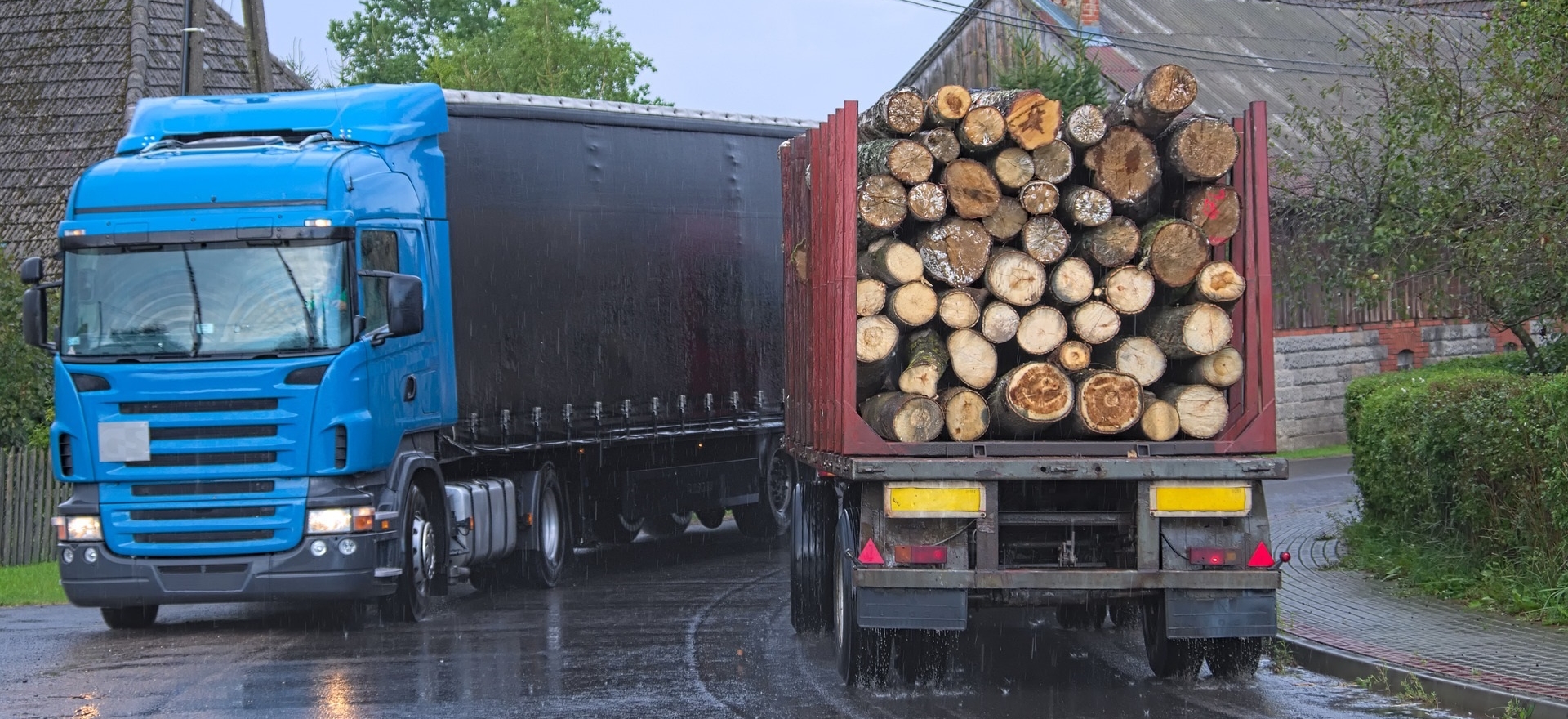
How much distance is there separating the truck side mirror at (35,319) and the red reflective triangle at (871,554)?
6.00 metres

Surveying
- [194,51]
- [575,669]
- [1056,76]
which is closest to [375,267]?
[575,669]

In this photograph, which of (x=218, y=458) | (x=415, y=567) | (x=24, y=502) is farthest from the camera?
(x=24, y=502)

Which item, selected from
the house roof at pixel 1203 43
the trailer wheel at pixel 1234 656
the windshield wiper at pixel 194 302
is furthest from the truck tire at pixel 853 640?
the house roof at pixel 1203 43

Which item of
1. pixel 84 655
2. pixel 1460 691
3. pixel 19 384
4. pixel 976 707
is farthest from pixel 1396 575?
pixel 19 384

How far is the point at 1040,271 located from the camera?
916cm

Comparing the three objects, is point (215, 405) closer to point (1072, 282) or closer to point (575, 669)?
point (575, 669)

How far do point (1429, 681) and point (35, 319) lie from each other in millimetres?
8855

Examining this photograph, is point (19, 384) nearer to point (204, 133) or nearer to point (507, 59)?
point (204, 133)

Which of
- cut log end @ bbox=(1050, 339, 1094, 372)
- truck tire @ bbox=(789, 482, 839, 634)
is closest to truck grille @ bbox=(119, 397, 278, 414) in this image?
truck tire @ bbox=(789, 482, 839, 634)

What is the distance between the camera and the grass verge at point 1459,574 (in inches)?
420

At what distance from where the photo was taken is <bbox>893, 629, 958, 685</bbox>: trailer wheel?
30.8 ft

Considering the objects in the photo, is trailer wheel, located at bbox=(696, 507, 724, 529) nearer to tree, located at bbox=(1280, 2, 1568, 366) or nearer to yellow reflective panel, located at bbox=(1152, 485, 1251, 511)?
tree, located at bbox=(1280, 2, 1568, 366)

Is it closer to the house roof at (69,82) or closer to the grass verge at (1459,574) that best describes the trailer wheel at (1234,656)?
the grass verge at (1459,574)

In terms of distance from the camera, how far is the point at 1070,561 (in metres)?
9.14
